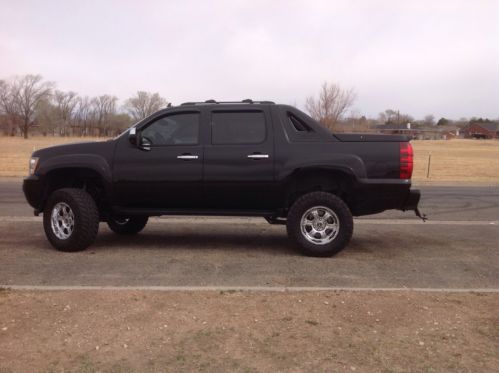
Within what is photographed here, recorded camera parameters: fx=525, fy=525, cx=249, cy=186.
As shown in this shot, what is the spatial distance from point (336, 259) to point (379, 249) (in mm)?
962

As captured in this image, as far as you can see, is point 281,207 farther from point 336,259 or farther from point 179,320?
point 179,320

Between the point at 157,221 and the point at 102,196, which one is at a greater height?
the point at 102,196

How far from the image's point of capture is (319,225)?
21.4ft

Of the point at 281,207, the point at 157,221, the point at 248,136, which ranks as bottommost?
the point at 157,221

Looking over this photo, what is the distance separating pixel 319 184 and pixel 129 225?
122 inches

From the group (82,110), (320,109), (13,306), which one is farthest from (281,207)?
(82,110)

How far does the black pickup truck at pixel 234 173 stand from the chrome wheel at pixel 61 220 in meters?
0.01

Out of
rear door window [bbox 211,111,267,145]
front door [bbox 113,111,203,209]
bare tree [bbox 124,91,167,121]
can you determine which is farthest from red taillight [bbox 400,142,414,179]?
bare tree [bbox 124,91,167,121]

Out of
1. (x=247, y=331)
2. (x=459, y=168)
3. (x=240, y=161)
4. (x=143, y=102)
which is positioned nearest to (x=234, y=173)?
(x=240, y=161)

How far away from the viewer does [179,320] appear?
13.5ft

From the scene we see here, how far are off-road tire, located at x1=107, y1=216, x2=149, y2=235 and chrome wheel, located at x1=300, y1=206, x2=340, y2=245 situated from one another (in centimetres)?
269

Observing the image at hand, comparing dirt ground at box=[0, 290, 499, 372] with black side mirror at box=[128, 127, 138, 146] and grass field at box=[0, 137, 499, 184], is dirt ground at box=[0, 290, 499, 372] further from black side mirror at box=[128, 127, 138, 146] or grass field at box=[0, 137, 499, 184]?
grass field at box=[0, 137, 499, 184]

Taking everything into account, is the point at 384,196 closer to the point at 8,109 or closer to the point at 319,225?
the point at 319,225

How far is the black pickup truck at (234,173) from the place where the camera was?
6.44 m
